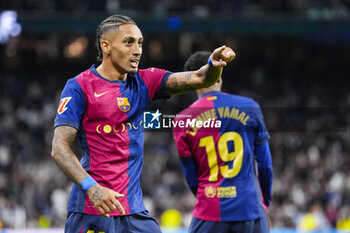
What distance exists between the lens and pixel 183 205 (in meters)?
14.6

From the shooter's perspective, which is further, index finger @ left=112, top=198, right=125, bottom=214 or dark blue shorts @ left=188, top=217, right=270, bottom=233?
dark blue shorts @ left=188, top=217, right=270, bottom=233

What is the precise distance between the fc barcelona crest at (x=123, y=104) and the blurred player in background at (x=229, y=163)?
40.5 inches

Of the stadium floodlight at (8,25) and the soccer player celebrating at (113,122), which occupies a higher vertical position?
the stadium floodlight at (8,25)

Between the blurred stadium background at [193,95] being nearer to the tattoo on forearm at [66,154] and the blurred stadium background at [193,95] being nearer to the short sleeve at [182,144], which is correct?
the short sleeve at [182,144]

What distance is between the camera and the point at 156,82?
374 centimetres

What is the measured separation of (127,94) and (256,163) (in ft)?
4.67

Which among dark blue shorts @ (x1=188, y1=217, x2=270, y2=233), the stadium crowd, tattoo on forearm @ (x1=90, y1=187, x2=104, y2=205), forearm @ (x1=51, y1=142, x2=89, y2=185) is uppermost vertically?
the stadium crowd

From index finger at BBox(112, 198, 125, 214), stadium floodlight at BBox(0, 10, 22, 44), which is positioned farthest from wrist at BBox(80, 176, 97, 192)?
stadium floodlight at BBox(0, 10, 22, 44)

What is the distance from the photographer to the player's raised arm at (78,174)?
10.3 ft

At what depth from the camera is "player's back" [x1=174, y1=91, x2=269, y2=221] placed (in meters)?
4.41

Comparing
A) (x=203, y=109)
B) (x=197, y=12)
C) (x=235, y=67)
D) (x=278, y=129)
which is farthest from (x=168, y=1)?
(x=203, y=109)

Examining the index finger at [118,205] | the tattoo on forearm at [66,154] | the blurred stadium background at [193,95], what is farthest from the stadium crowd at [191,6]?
the index finger at [118,205]

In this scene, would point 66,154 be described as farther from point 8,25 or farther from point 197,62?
point 8,25

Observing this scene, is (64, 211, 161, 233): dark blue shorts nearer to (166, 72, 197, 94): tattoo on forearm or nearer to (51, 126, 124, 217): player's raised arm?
(51, 126, 124, 217): player's raised arm
